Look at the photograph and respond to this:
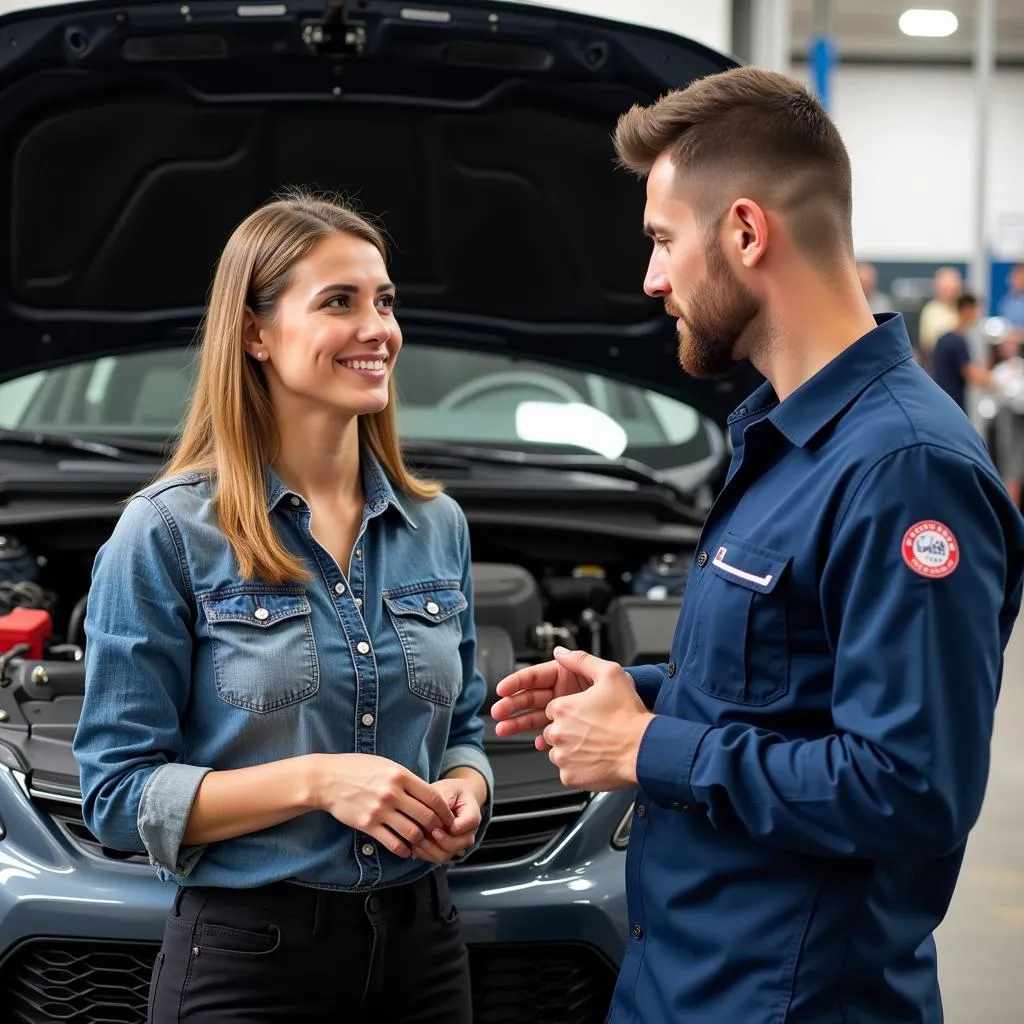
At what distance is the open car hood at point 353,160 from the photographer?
2.38 metres

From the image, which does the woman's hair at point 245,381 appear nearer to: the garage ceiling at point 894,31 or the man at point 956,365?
the man at point 956,365

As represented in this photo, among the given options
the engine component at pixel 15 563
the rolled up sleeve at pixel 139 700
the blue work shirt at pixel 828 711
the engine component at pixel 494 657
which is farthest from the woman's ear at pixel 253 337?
the engine component at pixel 15 563

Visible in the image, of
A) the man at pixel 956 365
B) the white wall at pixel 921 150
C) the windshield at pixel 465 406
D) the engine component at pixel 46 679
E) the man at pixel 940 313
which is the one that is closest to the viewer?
the engine component at pixel 46 679

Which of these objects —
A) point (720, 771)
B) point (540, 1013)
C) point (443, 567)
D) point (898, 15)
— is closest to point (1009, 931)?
point (540, 1013)

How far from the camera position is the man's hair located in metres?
1.19

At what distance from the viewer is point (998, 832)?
12.1ft

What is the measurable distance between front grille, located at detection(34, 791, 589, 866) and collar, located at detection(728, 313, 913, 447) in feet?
3.30

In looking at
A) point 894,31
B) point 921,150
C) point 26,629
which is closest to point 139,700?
point 26,629

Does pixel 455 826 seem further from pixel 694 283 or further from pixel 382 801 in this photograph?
pixel 694 283

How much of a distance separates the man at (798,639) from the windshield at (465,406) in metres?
1.90

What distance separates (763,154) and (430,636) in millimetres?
710

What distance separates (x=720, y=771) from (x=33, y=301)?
2.16 metres

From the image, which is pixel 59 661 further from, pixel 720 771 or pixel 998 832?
pixel 998 832

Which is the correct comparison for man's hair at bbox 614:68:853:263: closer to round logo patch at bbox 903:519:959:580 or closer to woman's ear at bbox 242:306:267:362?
round logo patch at bbox 903:519:959:580
